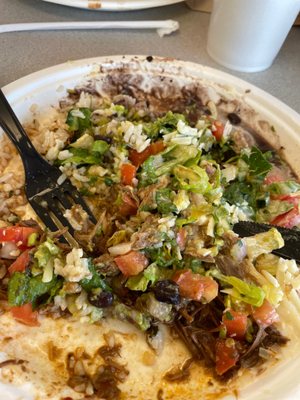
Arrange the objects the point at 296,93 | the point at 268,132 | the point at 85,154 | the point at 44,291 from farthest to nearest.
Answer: the point at 296,93, the point at 268,132, the point at 85,154, the point at 44,291

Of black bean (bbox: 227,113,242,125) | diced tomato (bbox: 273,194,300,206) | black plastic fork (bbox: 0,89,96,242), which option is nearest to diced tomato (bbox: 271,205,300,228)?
diced tomato (bbox: 273,194,300,206)

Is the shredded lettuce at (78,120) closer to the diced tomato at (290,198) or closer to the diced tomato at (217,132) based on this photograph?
the diced tomato at (217,132)

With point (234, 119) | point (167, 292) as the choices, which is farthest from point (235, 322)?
point (234, 119)

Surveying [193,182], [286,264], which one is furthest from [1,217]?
[286,264]

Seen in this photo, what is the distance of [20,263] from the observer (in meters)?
1.09

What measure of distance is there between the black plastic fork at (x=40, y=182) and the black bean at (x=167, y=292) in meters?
A: 0.30

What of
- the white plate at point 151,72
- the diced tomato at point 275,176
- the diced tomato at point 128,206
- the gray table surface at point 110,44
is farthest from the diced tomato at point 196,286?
the gray table surface at point 110,44

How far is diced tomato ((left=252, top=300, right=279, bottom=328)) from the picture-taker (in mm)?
1070

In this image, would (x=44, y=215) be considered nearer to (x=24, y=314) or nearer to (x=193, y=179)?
(x=24, y=314)

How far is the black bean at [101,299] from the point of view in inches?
41.8

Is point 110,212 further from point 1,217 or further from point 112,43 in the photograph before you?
point 112,43

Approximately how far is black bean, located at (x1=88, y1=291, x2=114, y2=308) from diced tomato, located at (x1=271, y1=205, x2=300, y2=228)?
568 mm

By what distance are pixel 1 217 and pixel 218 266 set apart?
2.10ft

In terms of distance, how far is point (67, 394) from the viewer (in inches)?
37.4
